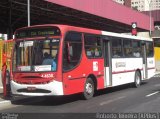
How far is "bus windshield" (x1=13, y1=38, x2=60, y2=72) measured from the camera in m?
13.6

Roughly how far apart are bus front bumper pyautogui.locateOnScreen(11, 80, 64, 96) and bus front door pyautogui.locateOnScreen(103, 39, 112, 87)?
4.03 metres

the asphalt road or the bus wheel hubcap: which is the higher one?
the bus wheel hubcap

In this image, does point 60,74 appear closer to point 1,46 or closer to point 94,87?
point 94,87

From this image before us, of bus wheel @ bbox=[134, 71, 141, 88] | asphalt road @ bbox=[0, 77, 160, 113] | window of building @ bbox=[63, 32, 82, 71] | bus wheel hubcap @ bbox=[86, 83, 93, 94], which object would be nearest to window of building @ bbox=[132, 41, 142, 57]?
bus wheel @ bbox=[134, 71, 141, 88]

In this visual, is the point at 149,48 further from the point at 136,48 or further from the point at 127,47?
the point at 127,47

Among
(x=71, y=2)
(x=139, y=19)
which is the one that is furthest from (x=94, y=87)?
(x=139, y=19)

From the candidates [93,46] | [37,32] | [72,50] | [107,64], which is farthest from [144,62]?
[37,32]

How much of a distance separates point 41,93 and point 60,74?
0.93 meters

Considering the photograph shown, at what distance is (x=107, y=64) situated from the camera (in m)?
17.3

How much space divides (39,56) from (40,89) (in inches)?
45.0

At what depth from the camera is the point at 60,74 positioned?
44.2 ft

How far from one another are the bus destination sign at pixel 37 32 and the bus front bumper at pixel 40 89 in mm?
1750

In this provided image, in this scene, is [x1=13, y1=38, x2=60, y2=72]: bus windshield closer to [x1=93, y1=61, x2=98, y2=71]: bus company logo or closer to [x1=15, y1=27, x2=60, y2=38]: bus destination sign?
[x1=15, y1=27, x2=60, y2=38]: bus destination sign

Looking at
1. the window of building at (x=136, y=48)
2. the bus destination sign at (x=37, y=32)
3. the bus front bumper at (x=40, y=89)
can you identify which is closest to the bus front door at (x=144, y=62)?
the window of building at (x=136, y=48)
